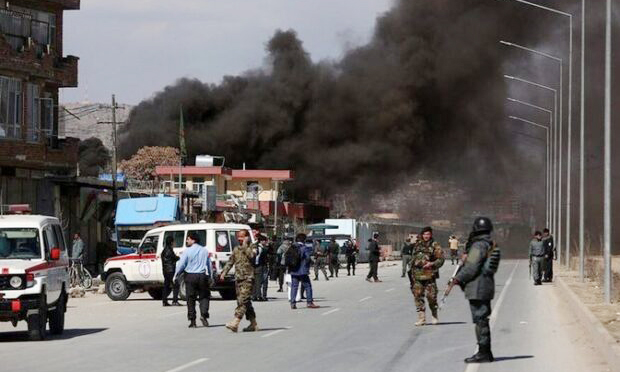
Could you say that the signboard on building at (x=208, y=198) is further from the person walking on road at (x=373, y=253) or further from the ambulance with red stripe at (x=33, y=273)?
the ambulance with red stripe at (x=33, y=273)

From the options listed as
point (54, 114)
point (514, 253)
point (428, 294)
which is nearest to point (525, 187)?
point (514, 253)

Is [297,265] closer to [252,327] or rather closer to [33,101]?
[252,327]

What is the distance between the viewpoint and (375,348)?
16.9 m

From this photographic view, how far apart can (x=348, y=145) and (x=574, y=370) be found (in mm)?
70266

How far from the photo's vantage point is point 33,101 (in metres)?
45.8

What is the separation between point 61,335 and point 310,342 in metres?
4.57

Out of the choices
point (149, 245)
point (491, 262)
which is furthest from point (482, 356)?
point (149, 245)

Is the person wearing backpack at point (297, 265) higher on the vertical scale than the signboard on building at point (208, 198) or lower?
lower

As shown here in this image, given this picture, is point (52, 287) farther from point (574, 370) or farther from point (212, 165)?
point (212, 165)

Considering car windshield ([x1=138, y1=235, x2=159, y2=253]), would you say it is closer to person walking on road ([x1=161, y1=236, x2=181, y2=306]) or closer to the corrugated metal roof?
person walking on road ([x1=161, y1=236, x2=181, y2=306])

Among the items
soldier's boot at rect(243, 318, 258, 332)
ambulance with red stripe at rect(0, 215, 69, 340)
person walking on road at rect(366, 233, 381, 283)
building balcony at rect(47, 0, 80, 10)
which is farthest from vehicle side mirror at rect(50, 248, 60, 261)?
building balcony at rect(47, 0, 80, 10)

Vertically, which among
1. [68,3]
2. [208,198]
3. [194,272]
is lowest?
[194,272]

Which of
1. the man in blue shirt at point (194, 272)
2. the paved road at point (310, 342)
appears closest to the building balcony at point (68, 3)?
the paved road at point (310, 342)

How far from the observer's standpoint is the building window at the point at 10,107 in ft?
141
